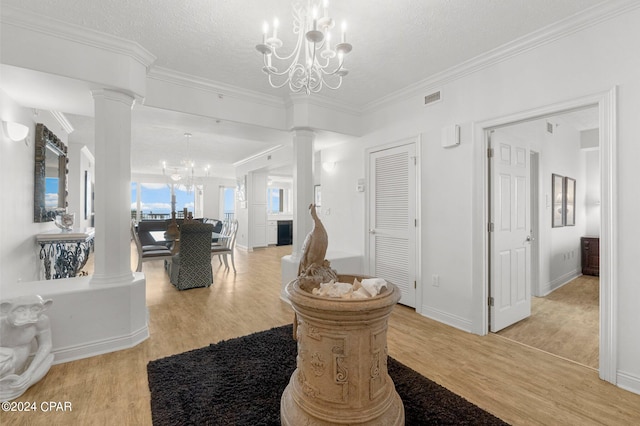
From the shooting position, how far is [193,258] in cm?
424

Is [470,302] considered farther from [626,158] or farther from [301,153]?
[301,153]

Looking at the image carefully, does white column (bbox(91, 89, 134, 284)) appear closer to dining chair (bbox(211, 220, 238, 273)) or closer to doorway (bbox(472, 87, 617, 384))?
dining chair (bbox(211, 220, 238, 273))

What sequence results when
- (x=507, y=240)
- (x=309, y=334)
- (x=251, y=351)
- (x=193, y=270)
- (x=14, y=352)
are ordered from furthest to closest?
(x=193, y=270) < (x=507, y=240) < (x=251, y=351) < (x=14, y=352) < (x=309, y=334)

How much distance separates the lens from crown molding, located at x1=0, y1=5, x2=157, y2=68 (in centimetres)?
206

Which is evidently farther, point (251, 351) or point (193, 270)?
point (193, 270)

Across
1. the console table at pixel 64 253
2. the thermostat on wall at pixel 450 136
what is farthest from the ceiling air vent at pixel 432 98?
the console table at pixel 64 253

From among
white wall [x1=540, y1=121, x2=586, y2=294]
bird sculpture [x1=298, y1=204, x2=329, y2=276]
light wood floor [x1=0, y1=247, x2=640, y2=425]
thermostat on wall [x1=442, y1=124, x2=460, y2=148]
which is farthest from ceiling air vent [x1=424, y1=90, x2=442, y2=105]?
light wood floor [x1=0, y1=247, x2=640, y2=425]

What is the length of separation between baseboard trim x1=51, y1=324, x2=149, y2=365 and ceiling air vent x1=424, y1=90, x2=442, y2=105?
3.67m

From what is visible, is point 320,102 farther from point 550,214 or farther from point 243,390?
point 550,214

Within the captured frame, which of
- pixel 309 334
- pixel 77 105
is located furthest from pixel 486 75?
pixel 77 105

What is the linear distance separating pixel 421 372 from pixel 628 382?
51.5 inches

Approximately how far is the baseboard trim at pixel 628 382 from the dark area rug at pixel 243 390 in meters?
1.07

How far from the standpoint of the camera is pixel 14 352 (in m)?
1.88

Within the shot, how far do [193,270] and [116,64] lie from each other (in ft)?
9.15
